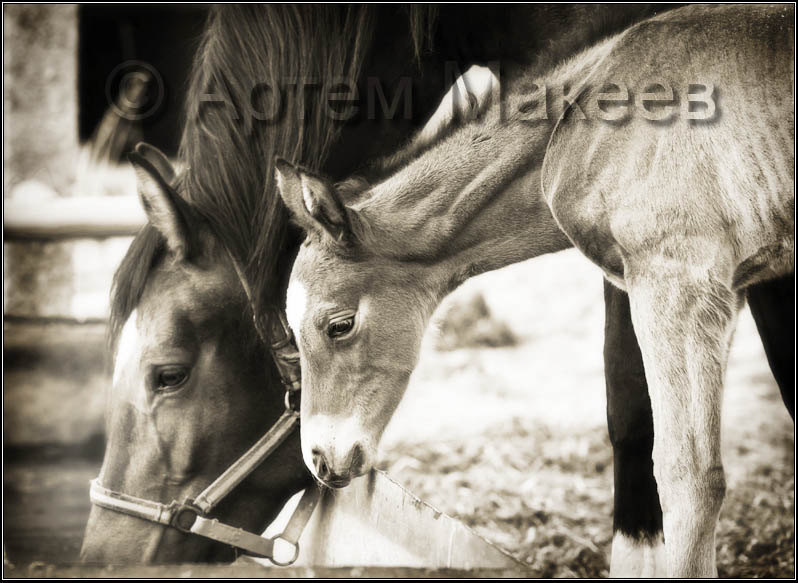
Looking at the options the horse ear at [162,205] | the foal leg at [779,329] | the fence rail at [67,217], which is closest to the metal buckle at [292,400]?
the horse ear at [162,205]

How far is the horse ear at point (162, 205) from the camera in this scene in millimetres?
2062

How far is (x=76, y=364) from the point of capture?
2.24 m

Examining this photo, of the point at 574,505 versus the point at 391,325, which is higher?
the point at 391,325

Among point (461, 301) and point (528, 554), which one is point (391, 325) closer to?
point (461, 301)

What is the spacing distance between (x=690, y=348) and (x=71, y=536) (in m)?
1.59

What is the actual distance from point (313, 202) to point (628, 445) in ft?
3.26

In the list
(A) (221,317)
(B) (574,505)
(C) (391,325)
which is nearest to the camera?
(C) (391,325)

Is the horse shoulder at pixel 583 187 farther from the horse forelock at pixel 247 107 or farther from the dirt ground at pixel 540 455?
the horse forelock at pixel 247 107

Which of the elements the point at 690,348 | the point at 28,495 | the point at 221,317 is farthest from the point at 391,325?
the point at 28,495

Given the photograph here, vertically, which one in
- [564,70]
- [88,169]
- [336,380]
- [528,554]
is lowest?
[528,554]

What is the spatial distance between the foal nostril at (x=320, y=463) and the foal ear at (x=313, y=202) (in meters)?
0.46

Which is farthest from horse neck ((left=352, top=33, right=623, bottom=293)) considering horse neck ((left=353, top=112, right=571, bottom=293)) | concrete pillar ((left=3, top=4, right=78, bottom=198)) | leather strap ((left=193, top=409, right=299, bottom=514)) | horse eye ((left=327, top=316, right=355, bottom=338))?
concrete pillar ((left=3, top=4, right=78, bottom=198))

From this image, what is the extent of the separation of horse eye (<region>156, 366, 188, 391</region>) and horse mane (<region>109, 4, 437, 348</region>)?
0.59ft

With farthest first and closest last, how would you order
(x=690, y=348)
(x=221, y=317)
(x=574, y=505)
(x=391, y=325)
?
(x=574, y=505) < (x=221, y=317) < (x=391, y=325) < (x=690, y=348)
